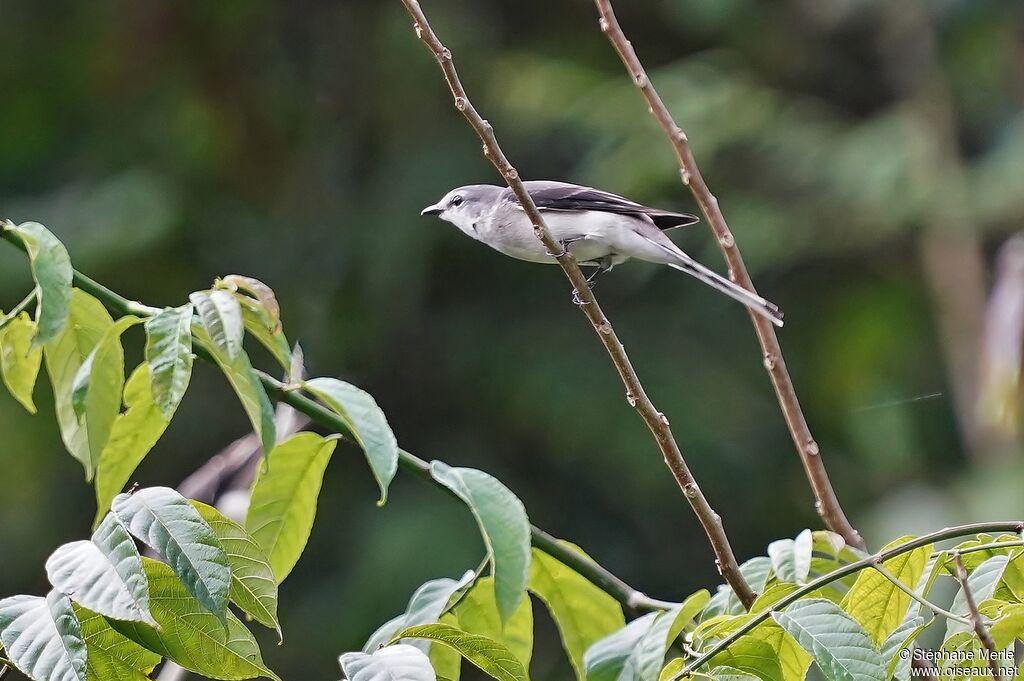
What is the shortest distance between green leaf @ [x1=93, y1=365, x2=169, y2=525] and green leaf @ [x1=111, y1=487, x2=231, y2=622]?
0.71 feet

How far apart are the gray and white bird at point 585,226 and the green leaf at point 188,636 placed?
1.57 m

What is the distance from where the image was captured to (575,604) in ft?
5.25

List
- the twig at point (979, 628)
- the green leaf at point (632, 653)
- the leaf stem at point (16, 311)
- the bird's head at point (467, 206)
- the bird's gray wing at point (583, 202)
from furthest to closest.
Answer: the bird's head at point (467, 206) < the bird's gray wing at point (583, 202) < the green leaf at point (632, 653) < the leaf stem at point (16, 311) < the twig at point (979, 628)

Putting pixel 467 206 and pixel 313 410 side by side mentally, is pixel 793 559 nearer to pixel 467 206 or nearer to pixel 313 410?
pixel 313 410

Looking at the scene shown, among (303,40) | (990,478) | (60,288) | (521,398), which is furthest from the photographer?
(303,40)

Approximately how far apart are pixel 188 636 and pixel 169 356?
0.28 metres

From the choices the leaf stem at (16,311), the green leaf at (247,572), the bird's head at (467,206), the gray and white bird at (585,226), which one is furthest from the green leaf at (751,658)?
the bird's head at (467,206)

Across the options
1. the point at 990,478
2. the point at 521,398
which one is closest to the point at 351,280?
the point at 521,398

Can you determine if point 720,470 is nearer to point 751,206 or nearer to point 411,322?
point 751,206

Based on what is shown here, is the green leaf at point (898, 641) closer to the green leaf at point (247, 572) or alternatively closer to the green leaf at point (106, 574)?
the green leaf at point (247, 572)

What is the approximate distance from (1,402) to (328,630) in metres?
3.33

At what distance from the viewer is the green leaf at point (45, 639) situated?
1.08m

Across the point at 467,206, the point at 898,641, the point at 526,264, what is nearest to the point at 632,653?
the point at 898,641

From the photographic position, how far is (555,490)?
9.71m
